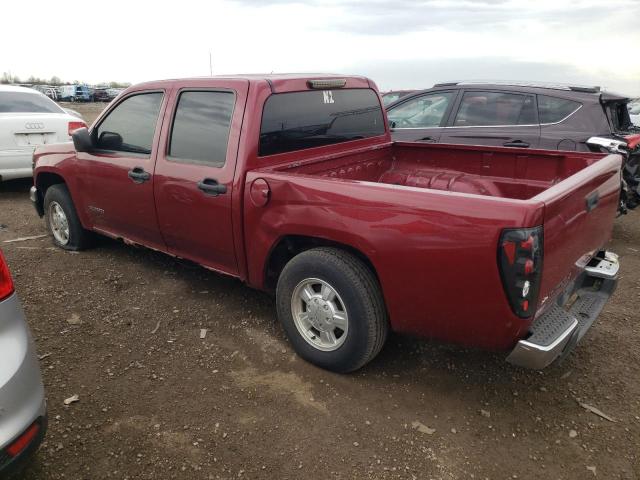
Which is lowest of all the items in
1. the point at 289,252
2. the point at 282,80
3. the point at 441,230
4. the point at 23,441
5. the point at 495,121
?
the point at 23,441

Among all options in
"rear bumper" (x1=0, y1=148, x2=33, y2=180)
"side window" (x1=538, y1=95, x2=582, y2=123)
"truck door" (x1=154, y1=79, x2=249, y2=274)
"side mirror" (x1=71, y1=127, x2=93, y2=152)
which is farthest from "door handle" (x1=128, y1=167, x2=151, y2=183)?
"side window" (x1=538, y1=95, x2=582, y2=123)

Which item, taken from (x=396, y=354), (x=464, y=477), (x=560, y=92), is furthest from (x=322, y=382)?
(x=560, y=92)

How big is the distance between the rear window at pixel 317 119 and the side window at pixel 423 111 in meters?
2.27

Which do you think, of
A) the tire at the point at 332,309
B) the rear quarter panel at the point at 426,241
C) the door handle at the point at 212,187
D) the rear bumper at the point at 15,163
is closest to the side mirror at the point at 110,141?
the door handle at the point at 212,187

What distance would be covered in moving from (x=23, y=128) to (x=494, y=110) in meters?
6.35

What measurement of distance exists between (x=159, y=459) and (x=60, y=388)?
3.04 feet

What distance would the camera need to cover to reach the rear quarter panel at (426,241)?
2.24 m

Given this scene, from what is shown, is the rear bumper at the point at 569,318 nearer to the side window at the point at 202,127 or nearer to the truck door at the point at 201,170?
the truck door at the point at 201,170

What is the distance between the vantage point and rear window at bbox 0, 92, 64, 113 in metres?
7.29

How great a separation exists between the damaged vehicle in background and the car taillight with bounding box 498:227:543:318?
3.38 m

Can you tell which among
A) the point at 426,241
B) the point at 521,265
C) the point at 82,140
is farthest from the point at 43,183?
the point at 521,265

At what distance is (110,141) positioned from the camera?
4.15 m

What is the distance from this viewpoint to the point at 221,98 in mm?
3387

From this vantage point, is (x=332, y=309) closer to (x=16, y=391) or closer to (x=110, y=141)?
(x=16, y=391)
